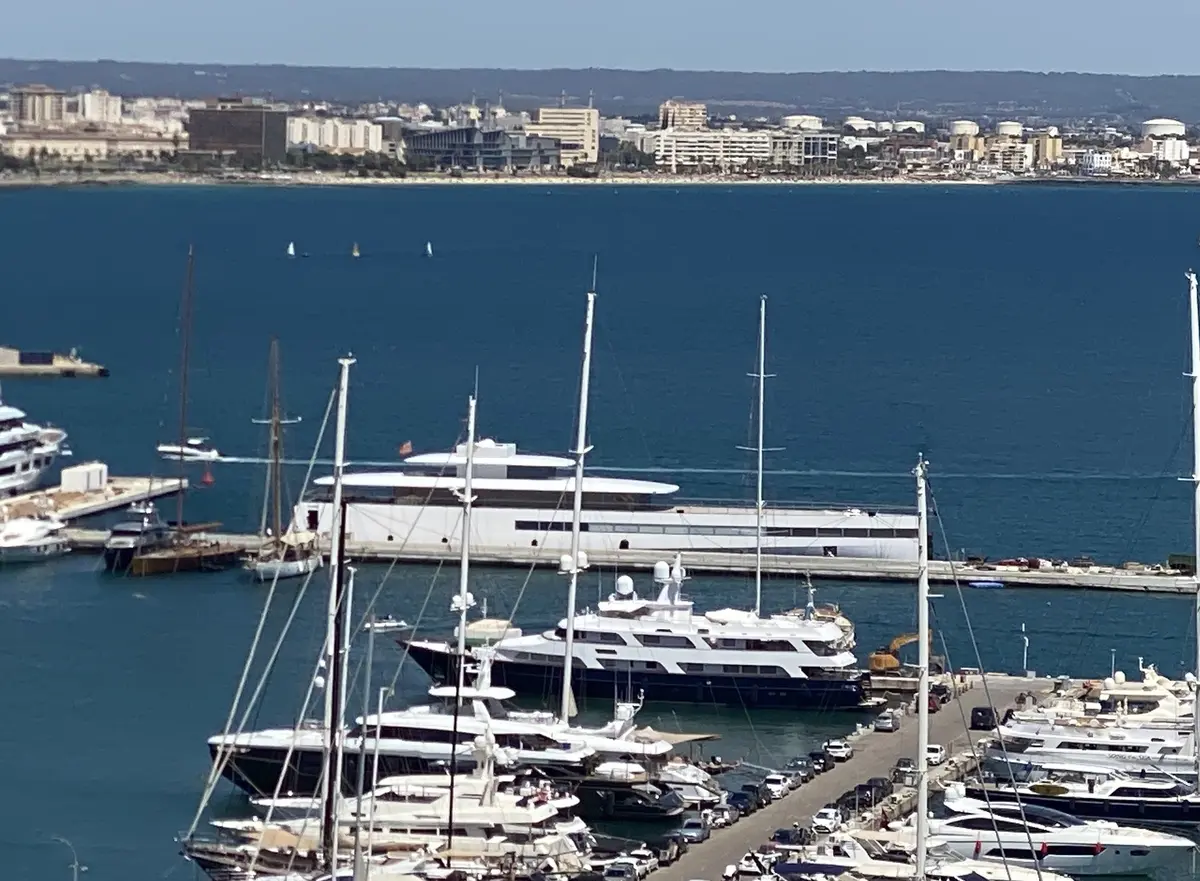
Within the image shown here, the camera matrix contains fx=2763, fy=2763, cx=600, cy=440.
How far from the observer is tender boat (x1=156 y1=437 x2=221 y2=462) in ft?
80.9

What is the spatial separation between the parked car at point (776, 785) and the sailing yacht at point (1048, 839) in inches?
31.3

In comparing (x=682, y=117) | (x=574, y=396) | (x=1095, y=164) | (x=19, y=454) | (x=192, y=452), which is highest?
(x=682, y=117)

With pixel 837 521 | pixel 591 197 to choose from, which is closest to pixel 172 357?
pixel 837 521

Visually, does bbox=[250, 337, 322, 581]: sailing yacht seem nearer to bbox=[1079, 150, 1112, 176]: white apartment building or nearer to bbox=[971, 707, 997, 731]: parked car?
bbox=[971, 707, 997, 731]: parked car

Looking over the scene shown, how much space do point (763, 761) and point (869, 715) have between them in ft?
3.57

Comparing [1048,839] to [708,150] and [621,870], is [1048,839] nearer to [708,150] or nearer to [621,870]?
[621,870]

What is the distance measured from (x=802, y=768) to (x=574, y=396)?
57.2 feet

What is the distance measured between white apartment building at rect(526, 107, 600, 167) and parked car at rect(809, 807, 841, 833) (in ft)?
370

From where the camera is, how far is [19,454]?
22109 mm

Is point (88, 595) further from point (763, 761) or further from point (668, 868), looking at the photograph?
point (668, 868)

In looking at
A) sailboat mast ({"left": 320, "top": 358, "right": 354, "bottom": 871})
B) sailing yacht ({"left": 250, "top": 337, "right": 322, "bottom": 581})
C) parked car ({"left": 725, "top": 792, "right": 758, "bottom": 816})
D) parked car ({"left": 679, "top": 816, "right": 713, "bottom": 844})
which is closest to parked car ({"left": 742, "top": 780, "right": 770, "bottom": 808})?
parked car ({"left": 725, "top": 792, "right": 758, "bottom": 816})

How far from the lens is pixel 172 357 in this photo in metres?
35.2

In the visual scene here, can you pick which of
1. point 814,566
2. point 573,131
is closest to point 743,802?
point 814,566

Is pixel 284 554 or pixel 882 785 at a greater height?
pixel 284 554
